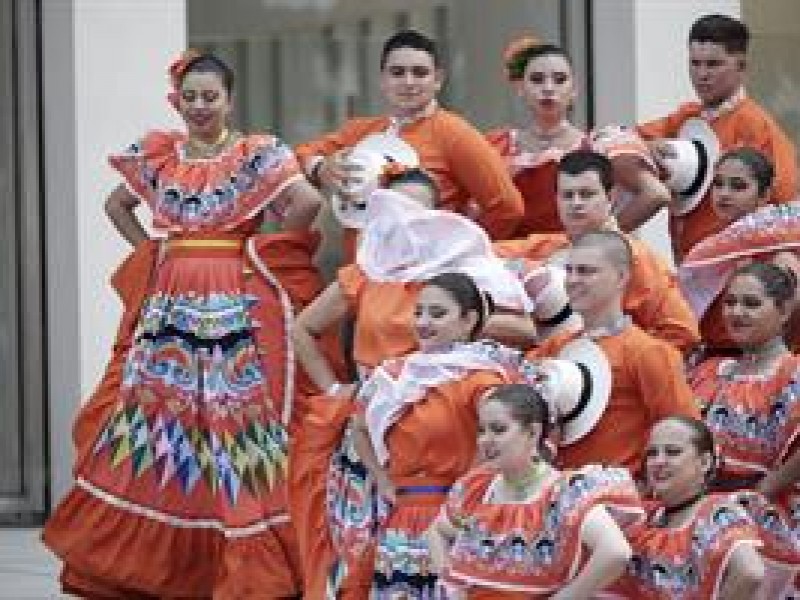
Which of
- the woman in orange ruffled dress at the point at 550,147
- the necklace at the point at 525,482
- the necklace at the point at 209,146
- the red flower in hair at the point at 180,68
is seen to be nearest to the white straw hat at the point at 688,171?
the woman in orange ruffled dress at the point at 550,147

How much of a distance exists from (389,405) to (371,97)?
5.38 meters

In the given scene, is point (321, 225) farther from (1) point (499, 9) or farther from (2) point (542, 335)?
(1) point (499, 9)

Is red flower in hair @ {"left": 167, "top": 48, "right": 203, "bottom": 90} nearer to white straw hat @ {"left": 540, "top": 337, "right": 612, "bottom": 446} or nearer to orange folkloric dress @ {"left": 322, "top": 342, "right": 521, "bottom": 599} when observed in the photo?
orange folkloric dress @ {"left": 322, "top": 342, "right": 521, "bottom": 599}

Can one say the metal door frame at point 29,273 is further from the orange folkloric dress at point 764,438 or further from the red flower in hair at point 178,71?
the orange folkloric dress at point 764,438

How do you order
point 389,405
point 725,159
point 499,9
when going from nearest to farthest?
point 389,405 < point 725,159 < point 499,9

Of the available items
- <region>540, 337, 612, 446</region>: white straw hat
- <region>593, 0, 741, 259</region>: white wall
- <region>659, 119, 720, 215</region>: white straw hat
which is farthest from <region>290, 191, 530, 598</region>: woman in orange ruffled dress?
<region>593, 0, 741, 259</region>: white wall

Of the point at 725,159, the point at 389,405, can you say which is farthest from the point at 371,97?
the point at 389,405

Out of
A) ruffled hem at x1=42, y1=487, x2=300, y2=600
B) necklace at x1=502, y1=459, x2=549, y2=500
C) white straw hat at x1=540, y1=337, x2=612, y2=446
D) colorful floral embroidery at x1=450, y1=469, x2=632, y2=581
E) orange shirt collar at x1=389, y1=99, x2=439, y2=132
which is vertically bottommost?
ruffled hem at x1=42, y1=487, x2=300, y2=600

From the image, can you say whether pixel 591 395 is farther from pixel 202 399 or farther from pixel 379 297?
pixel 202 399

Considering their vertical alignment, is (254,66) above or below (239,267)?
above

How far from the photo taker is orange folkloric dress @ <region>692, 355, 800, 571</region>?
7.38 metres

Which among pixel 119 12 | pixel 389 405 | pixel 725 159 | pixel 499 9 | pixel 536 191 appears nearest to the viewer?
pixel 389 405

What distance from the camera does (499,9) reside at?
1290 cm

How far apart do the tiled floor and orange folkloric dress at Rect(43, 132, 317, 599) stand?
1.86 feet
